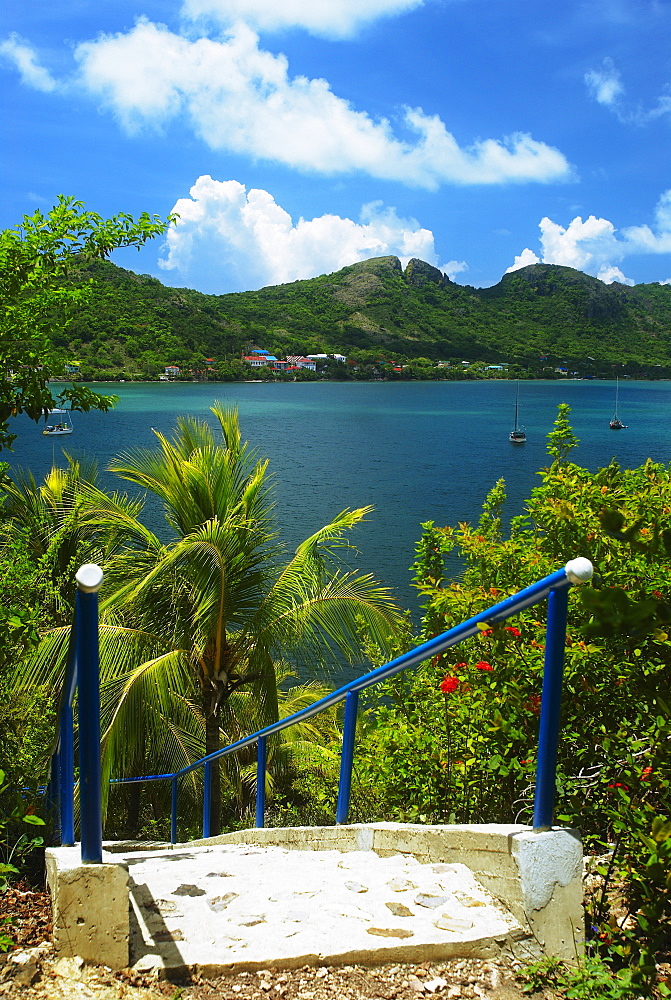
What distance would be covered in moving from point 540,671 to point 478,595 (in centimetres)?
141

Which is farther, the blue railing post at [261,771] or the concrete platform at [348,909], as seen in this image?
the blue railing post at [261,771]

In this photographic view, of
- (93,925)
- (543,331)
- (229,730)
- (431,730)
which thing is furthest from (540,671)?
(543,331)

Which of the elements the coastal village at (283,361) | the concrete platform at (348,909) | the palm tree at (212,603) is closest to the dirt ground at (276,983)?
the concrete platform at (348,909)

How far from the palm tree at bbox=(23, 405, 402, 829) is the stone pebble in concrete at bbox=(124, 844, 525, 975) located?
18.8 ft

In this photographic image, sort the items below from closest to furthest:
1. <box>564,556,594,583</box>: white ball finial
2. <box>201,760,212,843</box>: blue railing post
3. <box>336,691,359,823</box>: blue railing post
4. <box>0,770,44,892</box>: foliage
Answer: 1. <box>564,556,594,583</box>: white ball finial
2. <box>0,770,44,892</box>: foliage
3. <box>336,691,359,823</box>: blue railing post
4. <box>201,760,212,843</box>: blue railing post

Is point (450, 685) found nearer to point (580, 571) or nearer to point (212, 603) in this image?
point (580, 571)

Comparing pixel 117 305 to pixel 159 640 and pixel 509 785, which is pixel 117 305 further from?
pixel 509 785

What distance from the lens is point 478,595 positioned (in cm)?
461

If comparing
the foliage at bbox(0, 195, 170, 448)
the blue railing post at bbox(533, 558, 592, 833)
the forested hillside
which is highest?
the forested hillside

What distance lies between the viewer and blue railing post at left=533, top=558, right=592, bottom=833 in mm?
2393

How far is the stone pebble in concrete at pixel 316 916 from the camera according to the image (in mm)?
2270

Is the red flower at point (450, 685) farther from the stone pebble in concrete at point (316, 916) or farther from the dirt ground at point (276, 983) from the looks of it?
the dirt ground at point (276, 983)

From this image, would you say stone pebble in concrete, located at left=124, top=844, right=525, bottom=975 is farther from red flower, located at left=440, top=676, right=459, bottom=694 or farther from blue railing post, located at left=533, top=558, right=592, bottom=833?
red flower, located at left=440, top=676, right=459, bottom=694

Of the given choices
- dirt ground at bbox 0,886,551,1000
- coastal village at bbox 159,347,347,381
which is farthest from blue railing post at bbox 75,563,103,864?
coastal village at bbox 159,347,347,381
